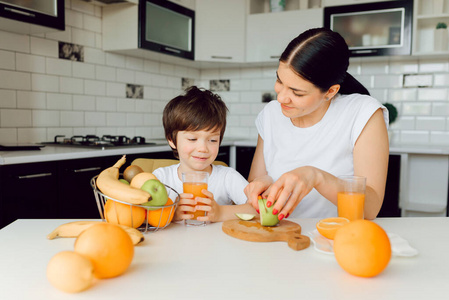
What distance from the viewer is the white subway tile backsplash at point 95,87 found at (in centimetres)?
304

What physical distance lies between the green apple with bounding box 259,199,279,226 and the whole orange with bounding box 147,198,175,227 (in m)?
0.23

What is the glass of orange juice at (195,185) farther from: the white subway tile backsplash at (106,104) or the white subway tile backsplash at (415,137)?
the white subway tile backsplash at (415,137)

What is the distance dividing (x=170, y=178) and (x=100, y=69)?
74.8 inches

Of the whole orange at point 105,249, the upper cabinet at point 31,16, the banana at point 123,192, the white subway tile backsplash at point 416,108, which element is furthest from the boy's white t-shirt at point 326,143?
the white subway tile backsplash at point 416,108

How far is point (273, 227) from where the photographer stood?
39.8 inches

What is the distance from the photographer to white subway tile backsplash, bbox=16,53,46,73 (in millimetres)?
2568

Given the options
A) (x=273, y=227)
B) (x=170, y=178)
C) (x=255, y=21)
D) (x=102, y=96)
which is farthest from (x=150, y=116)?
(x=273, y=227)

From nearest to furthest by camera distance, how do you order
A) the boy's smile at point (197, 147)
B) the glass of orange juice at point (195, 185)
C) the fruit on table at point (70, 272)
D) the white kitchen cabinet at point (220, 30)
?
the fruit on table at point (70, 272) < the glass of orange juice at point (195, 185) < the boy's smile at point (197, 147) < the white kitchen cabinet at point (220, 30)

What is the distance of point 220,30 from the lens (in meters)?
3.75

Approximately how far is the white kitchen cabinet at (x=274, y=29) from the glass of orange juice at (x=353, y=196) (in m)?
2.77

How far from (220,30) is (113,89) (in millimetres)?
1149

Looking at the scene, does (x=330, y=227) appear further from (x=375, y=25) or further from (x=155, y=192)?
(x=375, y=25)

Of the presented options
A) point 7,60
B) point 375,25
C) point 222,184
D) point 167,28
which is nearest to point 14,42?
point 7,60

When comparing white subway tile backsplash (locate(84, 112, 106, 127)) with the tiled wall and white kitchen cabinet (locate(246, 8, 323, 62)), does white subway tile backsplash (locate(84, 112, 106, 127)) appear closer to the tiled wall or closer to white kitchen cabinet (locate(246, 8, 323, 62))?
the tiled wall
